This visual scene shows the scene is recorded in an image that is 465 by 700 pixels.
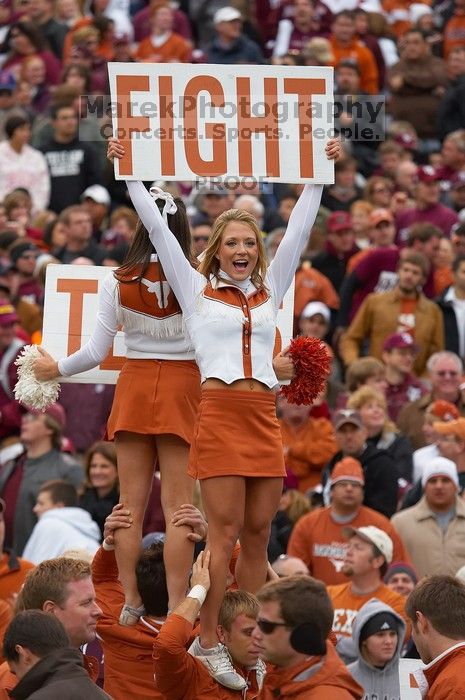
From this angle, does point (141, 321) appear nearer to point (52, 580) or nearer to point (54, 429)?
point (52, 580)

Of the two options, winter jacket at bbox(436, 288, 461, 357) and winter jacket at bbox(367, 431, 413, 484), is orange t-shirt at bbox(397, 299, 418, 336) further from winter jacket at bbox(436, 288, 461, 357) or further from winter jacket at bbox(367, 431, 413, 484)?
winter jacket at bbox(367, 431, 413, 484)

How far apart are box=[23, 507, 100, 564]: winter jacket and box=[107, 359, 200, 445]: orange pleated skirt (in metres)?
3.24

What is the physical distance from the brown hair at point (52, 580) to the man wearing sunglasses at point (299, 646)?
0.82 m

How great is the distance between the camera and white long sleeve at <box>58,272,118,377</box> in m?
8.14

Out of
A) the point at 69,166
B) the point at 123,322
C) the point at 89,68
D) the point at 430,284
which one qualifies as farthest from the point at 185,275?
the point at 89,68

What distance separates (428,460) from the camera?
475 inches

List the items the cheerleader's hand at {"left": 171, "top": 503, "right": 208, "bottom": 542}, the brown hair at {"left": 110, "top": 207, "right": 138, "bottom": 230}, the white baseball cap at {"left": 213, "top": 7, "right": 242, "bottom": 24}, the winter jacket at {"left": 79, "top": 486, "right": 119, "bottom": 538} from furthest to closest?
the white baseball cap at {"left": 213, "top": 7, "right": 242, "bottom": 24} → the brown hair at {"left": 110, "top": 207, "right": 138, "bottom": 230} → the winter jacket at {"left": 79, "top": 486, "right": 119, "bottom": 538} → the cheerleader's hand at {"left": 171, "top": 503, "right": 208, "bottom": 542}

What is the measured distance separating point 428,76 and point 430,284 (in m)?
5.74

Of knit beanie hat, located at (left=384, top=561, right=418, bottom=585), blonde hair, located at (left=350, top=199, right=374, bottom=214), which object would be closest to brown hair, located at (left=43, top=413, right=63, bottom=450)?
knit beanie hat, located at (left=384, top=561, right=418, bottom=585)

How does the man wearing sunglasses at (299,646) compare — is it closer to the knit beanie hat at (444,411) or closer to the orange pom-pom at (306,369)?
the orange pom-pom at (306,369)

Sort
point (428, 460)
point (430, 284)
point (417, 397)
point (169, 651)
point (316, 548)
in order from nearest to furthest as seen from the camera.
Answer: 1. point (169, 651)
2. point (316, 548)
3. point (428, 460)
4. point (417, 397)
5. point (430, 284)

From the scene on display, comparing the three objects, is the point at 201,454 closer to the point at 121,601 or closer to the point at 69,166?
the point at 121,601

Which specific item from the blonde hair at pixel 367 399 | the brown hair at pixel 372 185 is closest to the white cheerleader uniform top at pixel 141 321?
the blonde hair at pixel 367 399

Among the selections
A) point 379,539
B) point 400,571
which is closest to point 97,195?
point 400,571
